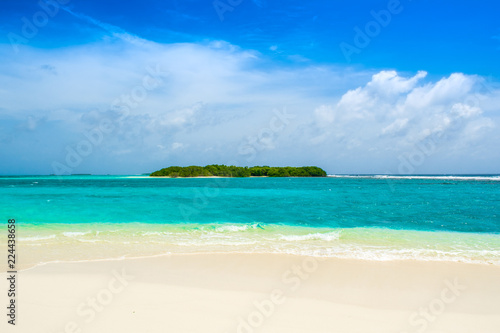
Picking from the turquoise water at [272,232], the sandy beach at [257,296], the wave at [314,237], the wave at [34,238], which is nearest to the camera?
the sandy beach at [257,296]

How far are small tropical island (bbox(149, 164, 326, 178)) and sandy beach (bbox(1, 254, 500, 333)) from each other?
115 m

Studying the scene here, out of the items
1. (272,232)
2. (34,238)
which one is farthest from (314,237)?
(34,238)

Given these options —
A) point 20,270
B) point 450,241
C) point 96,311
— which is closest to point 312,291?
point 96,311

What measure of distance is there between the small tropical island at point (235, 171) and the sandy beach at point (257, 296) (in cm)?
11484

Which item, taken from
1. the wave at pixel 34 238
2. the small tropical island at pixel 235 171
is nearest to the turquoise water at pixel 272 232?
the wave at pixel 34 238

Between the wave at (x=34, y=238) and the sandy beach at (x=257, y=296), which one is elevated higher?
the sandy beach at (x=257, y=296)

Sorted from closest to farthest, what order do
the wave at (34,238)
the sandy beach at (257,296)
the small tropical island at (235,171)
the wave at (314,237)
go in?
→ the sandy beach at (257,296) < the wave at (34,238) < the wave at (314,237) < the small tropical island at (235,171)

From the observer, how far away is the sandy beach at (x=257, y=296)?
194 inches

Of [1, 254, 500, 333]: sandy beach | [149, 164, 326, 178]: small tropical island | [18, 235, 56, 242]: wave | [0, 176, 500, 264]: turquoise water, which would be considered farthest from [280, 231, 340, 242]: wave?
[149, 164, 326, 178]: small tropical island

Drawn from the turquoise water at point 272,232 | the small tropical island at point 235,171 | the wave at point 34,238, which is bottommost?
the wave at point 34,238

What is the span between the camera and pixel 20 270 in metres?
7.63

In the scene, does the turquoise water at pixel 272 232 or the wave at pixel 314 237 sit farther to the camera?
the wave at pixel 314 237

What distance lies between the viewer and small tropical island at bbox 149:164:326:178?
12262cm

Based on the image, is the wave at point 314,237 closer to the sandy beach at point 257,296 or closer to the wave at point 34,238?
the sandy beach at point 257,296
